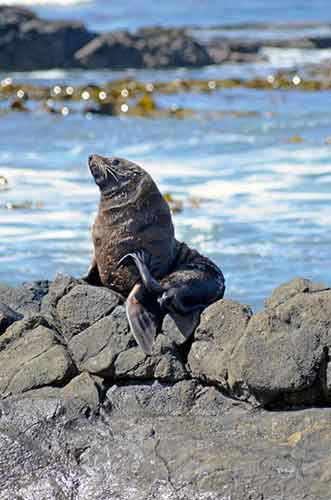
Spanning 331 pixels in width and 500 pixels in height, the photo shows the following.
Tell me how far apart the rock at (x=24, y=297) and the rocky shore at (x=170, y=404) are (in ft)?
1.75

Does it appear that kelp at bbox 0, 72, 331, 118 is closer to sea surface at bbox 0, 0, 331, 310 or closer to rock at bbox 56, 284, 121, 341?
sea surface at bbox 0, 0, 331, 310

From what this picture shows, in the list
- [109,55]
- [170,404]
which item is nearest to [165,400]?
[170,404]

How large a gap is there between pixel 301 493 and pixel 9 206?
932cm

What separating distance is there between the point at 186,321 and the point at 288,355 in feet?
2.46

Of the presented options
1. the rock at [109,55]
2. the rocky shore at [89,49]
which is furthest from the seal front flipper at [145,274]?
the rock at [109,55]

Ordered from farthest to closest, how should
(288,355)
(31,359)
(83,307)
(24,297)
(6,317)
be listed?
(24,297), (6,317), (83,307), (31,359), (288,355)

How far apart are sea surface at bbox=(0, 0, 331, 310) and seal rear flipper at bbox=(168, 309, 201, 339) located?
3233 millimetres

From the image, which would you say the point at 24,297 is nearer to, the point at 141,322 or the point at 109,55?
the point at 141,322

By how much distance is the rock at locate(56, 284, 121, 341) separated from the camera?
20.6ft

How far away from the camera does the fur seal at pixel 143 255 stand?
627 cm

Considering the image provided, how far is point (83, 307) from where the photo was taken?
6301 mm

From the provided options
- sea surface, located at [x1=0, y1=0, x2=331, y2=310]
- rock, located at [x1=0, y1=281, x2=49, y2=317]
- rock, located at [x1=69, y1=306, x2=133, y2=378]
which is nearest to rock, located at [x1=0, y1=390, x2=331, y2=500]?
rock, located at [x1=69, y1=306, x2=133, y2=378]

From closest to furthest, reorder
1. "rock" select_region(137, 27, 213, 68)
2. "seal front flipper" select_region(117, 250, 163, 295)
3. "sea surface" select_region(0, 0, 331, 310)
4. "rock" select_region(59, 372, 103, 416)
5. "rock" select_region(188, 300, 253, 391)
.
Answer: "rock" select_region(59, 372, 103, 416) < "rock" select_region(188, 300, 253, 391) < "seal front flipper" select_region(117, 250, 163, 295) < "sea surface" select_region(0, 0, 331, 310) < "rock" select_region(137, 27, 213, 68)

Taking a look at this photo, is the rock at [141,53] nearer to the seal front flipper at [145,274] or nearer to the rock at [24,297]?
the rock at [24,297]
